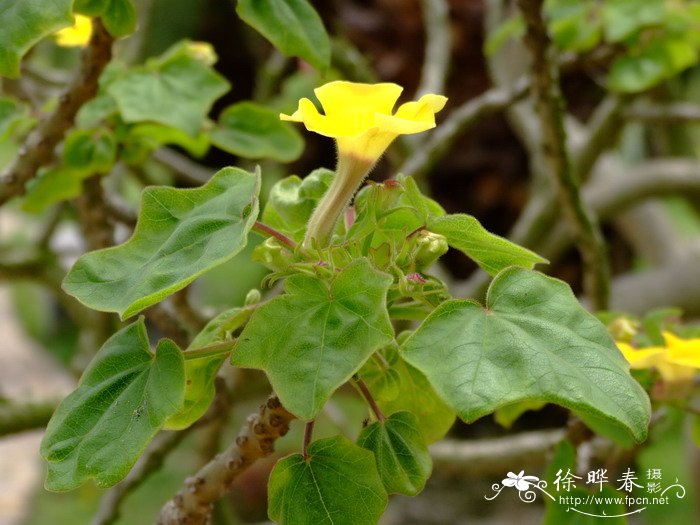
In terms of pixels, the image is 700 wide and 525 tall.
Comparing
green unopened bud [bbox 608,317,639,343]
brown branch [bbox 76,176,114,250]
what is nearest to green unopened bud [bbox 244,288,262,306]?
green unopened bud [bbox 608,317,639,343]

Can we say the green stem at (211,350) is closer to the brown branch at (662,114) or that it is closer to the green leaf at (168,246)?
the green leaf at (168,246)

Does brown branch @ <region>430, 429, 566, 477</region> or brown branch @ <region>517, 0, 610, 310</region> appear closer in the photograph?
brown branch @ <region>517, 0, 610, 310</region>

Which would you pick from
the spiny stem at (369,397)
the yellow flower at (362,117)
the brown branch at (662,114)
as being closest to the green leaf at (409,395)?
the spiny stem at (369,397)

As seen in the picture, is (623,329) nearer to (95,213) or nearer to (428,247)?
(428,247)

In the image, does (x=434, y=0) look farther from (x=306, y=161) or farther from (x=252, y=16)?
(x=306, y=161)

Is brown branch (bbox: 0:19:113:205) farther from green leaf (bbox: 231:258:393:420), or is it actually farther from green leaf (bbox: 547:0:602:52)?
green leaf (bbox: 547:0:602:52)
